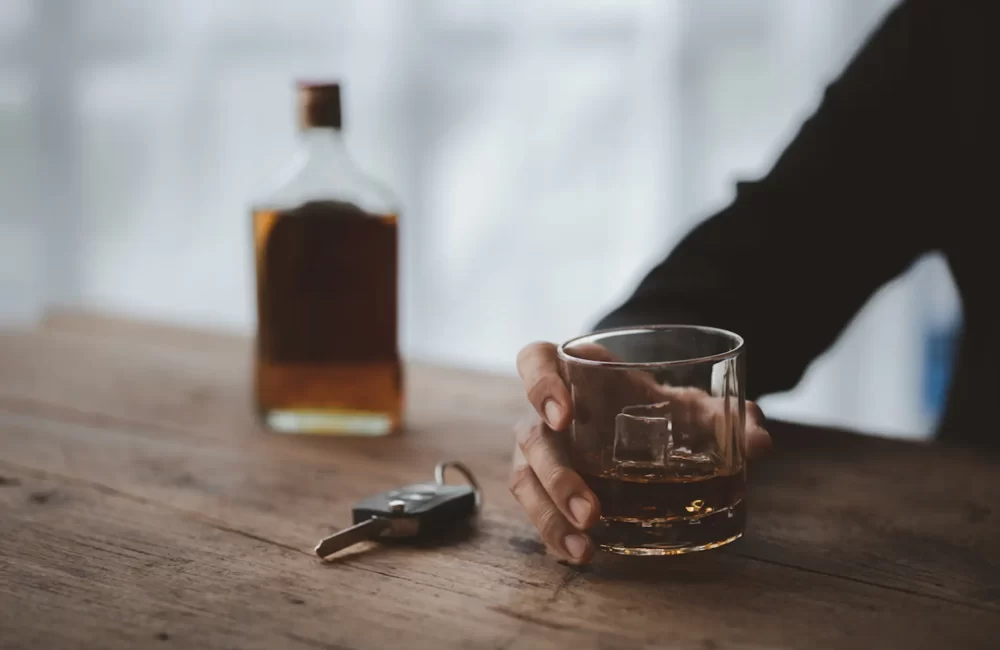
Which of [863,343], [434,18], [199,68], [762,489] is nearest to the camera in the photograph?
[762,489]

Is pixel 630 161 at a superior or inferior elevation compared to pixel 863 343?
superior

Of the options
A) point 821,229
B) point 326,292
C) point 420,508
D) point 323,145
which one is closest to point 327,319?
point 326,292

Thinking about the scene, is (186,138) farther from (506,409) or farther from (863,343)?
(506,409)

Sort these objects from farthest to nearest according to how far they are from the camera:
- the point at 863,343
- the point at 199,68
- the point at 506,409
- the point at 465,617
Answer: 1. the point at 199,68
2. the point at 863,343
3. the point at 506,409
4. the point at 465,617

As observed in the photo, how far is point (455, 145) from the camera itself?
2.48 m

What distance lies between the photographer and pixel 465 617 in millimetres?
535

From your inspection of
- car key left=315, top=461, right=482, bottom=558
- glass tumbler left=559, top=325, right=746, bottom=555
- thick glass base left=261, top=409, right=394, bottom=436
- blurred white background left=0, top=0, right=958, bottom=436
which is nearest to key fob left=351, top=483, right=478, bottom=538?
car key left=315, top=461, right=482, bottom=558

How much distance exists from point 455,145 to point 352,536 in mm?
1933

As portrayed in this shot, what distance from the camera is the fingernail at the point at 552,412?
24.0 inches

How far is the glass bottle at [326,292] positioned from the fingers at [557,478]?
293 millimetres

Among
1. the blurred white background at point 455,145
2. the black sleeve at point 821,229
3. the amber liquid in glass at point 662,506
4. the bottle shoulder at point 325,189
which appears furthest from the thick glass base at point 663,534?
the blurred white background at point 455,145

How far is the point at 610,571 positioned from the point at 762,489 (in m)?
0.20

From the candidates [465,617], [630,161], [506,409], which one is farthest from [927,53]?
[630,161]

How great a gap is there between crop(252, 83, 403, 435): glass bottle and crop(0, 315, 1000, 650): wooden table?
36 millimetres
